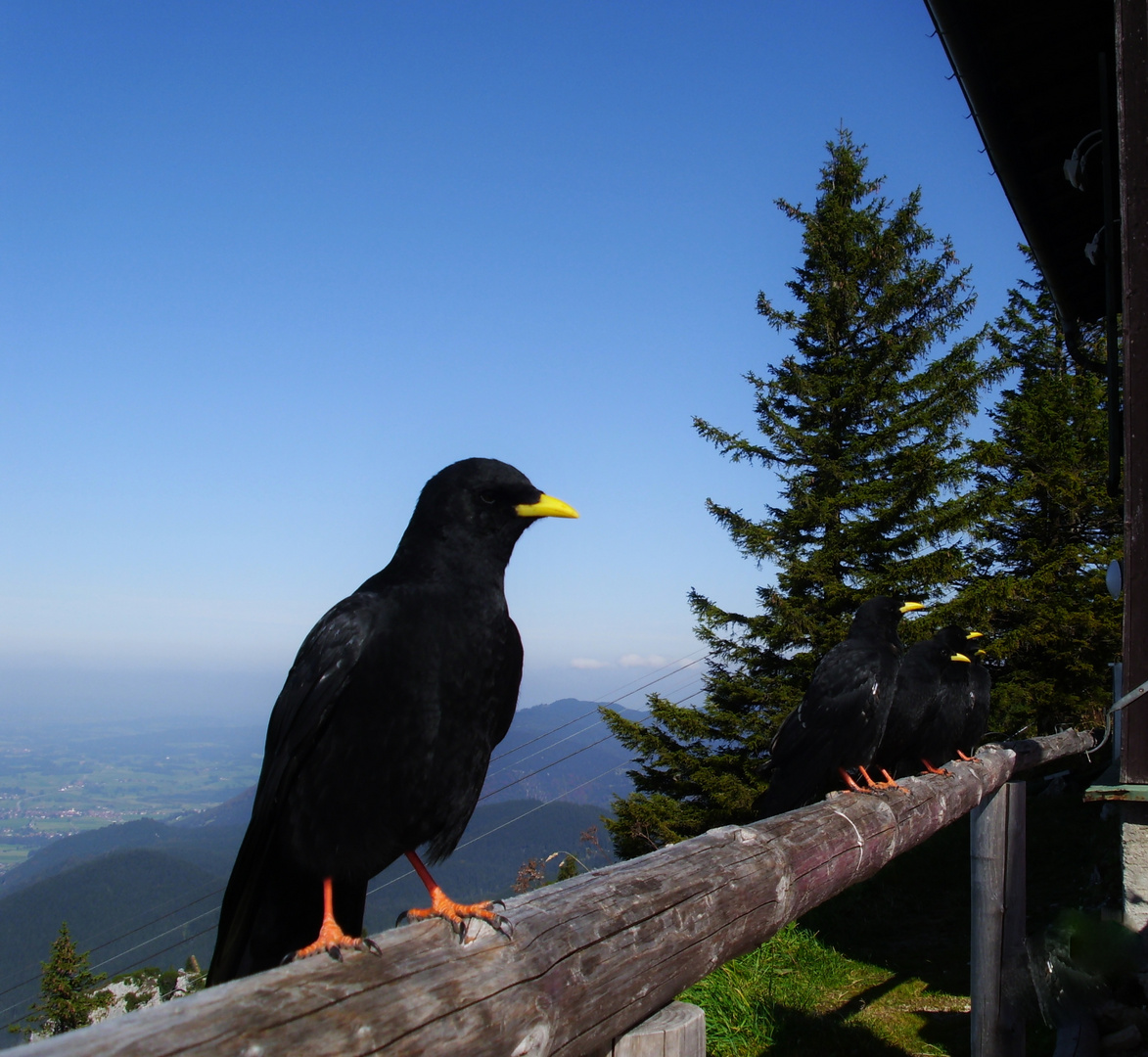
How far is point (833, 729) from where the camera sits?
5.42 m

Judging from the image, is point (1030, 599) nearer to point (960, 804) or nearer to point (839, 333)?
point (839, 333)

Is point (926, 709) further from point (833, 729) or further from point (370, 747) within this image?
point (370, 747)

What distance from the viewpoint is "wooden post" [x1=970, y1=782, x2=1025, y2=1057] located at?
3855 mm

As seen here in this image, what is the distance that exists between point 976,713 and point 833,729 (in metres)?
2.56

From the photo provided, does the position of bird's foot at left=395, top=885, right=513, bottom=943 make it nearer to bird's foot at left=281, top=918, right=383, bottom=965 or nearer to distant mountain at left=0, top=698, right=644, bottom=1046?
bird's foot at left=281, top=918, right=383, bottom=965

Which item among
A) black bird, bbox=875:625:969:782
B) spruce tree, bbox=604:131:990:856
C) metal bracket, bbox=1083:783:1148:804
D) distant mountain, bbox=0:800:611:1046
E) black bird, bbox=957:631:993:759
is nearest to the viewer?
metal bracket, bbox=1083:783:1148:804

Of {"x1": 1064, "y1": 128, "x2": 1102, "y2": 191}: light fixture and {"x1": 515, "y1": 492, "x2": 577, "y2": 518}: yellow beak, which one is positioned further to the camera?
{"x1": 1064, "y1": 128, "x2": 1102, "y2": 191}: light fixture

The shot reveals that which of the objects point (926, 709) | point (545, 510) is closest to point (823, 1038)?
point (926, 709)

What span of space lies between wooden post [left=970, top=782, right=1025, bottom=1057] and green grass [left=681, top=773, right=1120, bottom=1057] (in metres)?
0.75

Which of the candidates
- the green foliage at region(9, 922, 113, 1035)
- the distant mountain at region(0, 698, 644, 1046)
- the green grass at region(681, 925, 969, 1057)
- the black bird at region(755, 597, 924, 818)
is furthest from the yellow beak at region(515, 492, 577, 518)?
the distant mountain at region(0, 698, 644, 1046)

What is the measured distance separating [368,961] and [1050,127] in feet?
22.0

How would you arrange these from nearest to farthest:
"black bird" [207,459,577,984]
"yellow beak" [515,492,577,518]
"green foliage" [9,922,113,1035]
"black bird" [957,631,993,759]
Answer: "black bird" [207,459,577,984] → "yellow beak" [515,492,577,518] → "black bird" [957,631,993,759] → "green foliage" [9,922,113,1035]

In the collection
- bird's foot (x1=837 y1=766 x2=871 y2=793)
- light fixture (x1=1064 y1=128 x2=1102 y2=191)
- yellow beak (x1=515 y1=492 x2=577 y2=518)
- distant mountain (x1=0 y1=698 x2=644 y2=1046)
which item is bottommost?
distant mountain (x1=0 y1=698 x2=644 y2=1046)

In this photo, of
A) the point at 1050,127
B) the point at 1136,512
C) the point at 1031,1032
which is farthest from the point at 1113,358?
the point at 1031,1032
